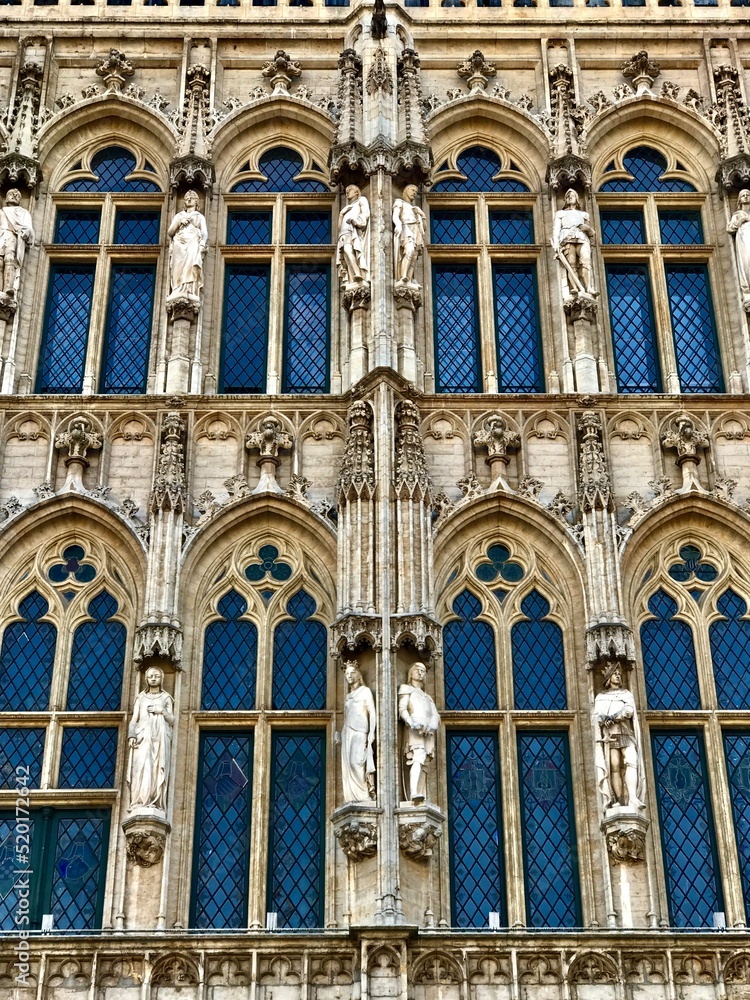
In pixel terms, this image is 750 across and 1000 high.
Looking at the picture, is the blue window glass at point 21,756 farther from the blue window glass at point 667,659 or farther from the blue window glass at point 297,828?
the blue window glass at point 667,659

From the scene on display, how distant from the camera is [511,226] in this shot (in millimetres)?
25469

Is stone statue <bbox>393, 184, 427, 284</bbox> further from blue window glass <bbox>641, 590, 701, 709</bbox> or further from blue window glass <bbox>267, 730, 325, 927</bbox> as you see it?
blue window glass <bbox>267, 730, 325, 927</bbox>

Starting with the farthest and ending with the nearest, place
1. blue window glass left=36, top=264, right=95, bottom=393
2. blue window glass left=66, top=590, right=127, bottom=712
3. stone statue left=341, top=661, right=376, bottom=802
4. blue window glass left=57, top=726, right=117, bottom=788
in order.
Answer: blue window glass left=36, top=264, right=95, bottom=393, blue window glass left=66, top=590, right=127, bottom=712, blue window glass left=57, top=726, right=117, bottom=788, stone statue left=341, top=661, right=376, bottom=802

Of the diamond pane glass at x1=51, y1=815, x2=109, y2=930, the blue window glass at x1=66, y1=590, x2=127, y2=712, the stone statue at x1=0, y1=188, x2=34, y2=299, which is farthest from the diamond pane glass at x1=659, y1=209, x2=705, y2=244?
the diamond pane glass at x1=51, y1=815, x2=109, y2=930

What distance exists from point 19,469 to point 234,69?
731cm

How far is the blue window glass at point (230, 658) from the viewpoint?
70.7 feet

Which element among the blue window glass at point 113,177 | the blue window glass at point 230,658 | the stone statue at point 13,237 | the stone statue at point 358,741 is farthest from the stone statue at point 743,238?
the stone statue at point 13,237

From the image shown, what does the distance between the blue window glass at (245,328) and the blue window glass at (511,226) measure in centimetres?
327

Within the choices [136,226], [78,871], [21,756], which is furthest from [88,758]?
[136,226]

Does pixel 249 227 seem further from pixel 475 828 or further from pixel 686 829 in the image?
pixel 686 829

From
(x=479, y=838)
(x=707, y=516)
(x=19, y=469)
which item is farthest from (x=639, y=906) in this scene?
(x=19, y=469)

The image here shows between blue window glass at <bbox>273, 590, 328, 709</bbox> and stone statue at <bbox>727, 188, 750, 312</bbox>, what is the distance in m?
7.25

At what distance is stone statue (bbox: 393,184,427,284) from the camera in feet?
78.5

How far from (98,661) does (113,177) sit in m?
7.75
